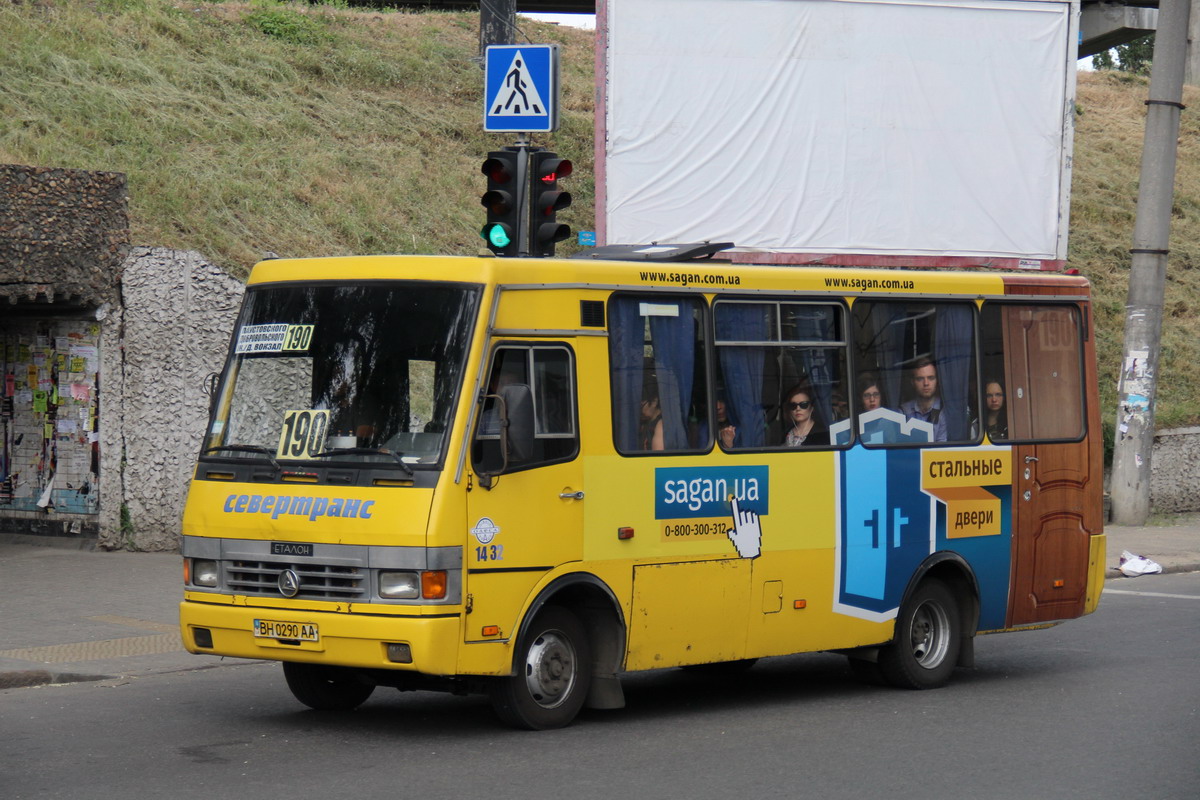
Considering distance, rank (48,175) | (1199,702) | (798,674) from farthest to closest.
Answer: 1. (48,175)
2. (798,674)
3. (1199,702)

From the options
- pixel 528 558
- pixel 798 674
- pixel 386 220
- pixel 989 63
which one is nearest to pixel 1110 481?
pixel 989 63

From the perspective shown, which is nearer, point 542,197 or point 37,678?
point 37,678

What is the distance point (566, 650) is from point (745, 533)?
4.60 feet

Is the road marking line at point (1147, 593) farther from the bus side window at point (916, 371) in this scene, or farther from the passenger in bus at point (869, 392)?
the passenger in bus at point (869, 392)

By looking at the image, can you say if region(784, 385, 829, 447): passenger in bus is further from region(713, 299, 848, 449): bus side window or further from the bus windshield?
the bus windshield

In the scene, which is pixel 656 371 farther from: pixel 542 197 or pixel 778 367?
pixel 542 197

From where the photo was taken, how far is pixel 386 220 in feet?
69.0

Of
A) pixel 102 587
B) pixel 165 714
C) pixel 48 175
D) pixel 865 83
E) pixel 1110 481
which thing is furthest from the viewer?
pixel 1110 481

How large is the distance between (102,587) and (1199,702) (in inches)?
348

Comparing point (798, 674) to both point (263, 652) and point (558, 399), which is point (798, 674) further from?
point (263, 652)

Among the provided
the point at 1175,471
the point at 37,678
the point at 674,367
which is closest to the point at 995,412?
the point at 674,367

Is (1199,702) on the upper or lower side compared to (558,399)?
lower

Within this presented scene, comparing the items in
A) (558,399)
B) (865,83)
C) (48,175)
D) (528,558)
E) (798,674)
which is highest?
(865,83)

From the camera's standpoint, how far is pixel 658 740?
8.77 m
